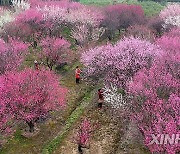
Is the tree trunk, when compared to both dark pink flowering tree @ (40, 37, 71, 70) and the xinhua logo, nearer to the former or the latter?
the xinhua logo

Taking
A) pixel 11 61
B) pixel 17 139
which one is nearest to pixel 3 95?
pixel 17 139

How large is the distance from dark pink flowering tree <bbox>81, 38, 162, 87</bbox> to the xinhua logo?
989 cm

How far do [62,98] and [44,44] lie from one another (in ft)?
44.1

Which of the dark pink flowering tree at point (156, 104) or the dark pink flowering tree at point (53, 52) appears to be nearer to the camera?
the dark pink flowering tree at point (156, 104)

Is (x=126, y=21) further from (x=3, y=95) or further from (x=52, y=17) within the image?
(x=3, y=95)

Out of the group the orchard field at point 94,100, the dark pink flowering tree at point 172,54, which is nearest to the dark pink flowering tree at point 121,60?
the orchard field at point 94,100

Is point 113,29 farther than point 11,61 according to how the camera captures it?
Yes

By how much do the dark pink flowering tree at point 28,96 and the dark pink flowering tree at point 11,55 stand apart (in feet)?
23.2

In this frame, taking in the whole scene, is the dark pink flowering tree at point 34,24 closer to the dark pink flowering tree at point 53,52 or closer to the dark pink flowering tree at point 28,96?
the dark pink flowering tree at point 53,52

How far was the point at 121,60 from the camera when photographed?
2939cm

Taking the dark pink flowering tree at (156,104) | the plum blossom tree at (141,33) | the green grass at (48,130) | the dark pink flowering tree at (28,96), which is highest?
the plum blossom tree at (141,33)

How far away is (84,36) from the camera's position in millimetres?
A: 44344

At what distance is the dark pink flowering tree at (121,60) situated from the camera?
29.0m

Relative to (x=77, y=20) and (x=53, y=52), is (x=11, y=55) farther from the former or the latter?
(x=77, y=20)
